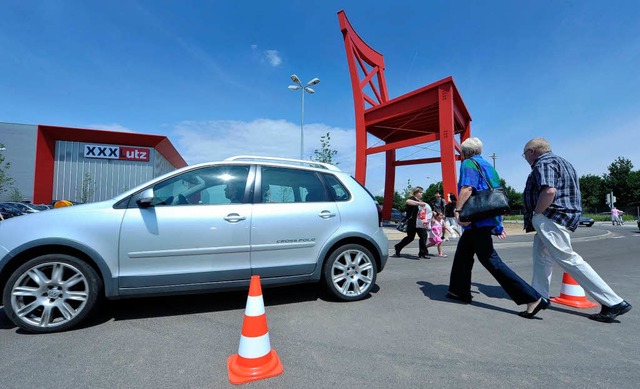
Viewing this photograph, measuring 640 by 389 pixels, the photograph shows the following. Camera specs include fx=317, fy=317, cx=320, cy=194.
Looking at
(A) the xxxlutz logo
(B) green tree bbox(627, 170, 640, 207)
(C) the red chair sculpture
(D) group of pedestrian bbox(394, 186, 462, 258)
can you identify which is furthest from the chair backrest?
(B) green tree bbox(627, 170, 640, 207)

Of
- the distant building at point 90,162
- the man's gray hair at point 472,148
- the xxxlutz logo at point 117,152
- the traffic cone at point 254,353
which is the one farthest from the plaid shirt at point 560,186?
the xxxlutz logo at point 117,152

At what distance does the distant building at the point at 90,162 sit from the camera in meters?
31.9

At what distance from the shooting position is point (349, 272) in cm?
372

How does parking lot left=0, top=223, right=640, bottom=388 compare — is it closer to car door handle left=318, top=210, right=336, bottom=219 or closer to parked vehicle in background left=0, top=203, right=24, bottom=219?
car door handle left=318, top=210, right=336, bottom=219

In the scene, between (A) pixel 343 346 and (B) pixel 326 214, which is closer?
(A) pixel 343 346

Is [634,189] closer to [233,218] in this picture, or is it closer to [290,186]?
[290,186]

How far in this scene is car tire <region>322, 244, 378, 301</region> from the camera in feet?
11.9

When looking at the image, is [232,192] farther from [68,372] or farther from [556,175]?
[556,175]

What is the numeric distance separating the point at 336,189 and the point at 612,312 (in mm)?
3007

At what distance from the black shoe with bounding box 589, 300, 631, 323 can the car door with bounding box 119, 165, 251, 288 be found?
3.54 m

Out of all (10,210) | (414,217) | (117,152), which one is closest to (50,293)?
(414,217)

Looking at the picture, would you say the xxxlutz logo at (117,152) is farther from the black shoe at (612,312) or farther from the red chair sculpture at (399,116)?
the black shoe at (612,312)

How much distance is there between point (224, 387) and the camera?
1.99 metres

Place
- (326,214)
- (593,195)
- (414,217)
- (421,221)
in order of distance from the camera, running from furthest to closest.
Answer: (593,195) → (414,217) → (421,221) → (326,214)
